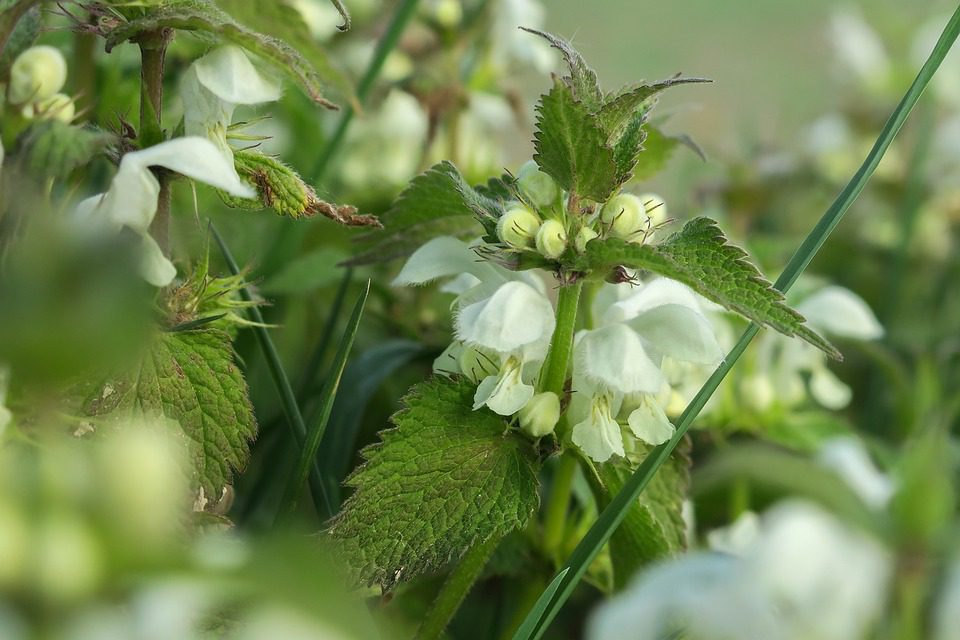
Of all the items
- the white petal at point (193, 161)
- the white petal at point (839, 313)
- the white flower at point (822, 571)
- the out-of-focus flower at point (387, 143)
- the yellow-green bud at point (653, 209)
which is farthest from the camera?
the out-of-focus flower at point (387, 143)

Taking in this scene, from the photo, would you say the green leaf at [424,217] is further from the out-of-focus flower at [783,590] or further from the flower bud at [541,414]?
the out-of-focus flower at [783,590]

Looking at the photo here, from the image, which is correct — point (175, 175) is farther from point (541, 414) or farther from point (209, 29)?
point (541, 414)

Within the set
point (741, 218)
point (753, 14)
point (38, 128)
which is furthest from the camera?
point (753, 14)

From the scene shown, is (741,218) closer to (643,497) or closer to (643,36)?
(643,497)

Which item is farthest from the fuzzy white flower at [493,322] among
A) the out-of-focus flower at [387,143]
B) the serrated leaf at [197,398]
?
the out-of-focus flower at [387,143]

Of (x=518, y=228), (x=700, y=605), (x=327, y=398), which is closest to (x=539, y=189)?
(x=518, y=228)

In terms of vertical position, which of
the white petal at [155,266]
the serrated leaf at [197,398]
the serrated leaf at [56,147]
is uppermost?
the serrated leaf at [56,147]

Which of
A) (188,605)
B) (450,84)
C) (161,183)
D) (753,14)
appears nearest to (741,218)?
A: (450,84)
